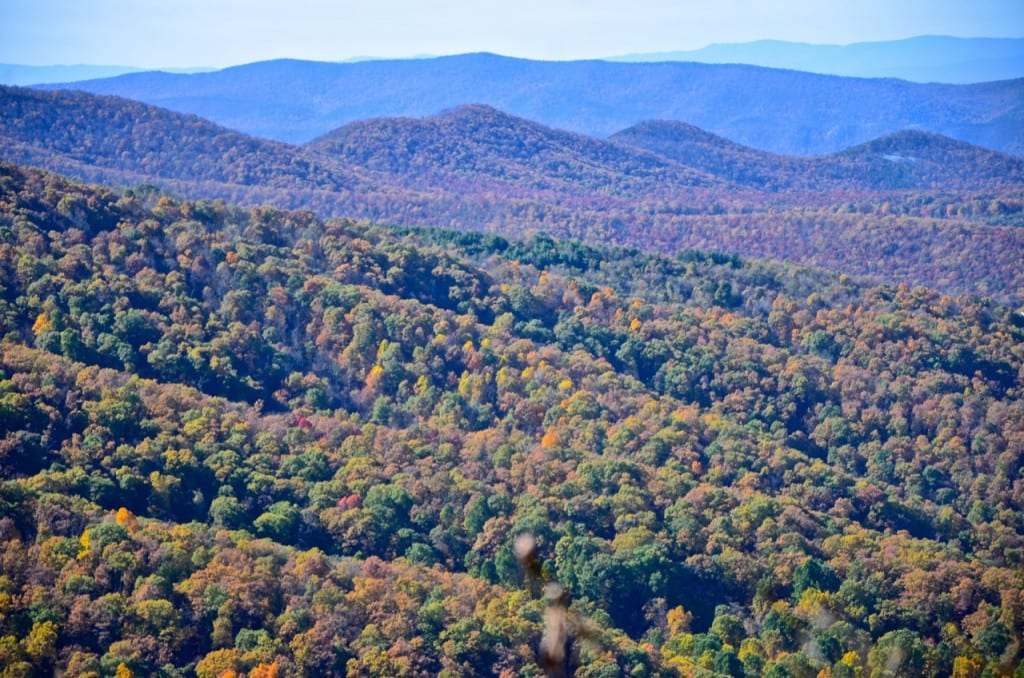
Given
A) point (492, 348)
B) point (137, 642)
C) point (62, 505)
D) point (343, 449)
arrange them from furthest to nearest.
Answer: point (492, 348)
point (343, 449)
point (62, 505)
point (137, 642)

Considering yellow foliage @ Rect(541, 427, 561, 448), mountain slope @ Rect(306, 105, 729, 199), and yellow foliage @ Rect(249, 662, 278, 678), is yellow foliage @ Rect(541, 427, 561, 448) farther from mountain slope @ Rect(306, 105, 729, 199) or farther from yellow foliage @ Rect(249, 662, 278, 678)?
mountain slope @ Rect(306, 105, 729, 199)

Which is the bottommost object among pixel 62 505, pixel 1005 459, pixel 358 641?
pixel 1005 459

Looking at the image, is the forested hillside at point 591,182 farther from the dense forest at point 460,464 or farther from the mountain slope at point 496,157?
the dense forest at point 460,464

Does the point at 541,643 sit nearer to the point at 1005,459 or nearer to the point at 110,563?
the point at 110,563

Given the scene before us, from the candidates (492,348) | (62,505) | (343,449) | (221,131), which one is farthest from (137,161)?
(62,505)

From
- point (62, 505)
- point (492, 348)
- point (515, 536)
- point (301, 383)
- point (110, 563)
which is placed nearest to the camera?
point (110, 563)

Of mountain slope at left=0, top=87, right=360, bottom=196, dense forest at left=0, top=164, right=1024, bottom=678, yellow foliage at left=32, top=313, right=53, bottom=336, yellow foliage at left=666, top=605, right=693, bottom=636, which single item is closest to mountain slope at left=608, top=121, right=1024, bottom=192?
mountain slope at left=0, top=87, right=360, bottom=196

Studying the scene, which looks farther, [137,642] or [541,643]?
[541,643]

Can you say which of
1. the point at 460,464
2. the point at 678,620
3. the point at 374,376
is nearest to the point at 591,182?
the point at 374,376
